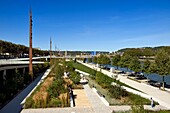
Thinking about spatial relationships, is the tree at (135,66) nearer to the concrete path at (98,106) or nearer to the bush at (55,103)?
the concrete path at (98,106)

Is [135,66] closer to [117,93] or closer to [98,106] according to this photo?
[117,93]

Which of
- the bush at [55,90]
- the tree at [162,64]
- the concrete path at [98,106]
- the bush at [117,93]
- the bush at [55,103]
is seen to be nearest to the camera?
the concrete path at [98,106]

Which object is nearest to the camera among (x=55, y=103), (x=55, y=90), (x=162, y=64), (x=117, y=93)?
(x=55, y=103)

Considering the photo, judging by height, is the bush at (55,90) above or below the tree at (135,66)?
below

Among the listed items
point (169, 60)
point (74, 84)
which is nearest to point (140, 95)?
point (169, 60)

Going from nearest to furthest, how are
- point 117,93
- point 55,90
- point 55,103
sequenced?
point 55,103 < point 55,90 < point 117,93

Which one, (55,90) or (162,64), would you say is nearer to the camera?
(55,90)

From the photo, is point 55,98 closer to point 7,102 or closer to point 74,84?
point 7,102

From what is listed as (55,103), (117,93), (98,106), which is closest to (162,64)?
(117,93)

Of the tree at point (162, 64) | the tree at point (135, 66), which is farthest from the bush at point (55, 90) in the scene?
the tree at point (135, 66)

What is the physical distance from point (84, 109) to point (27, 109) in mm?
3409

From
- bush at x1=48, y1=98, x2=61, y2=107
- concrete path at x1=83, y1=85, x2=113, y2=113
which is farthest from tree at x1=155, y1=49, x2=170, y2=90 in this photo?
bush at x1=48, y1=98, x2=61, y2=107

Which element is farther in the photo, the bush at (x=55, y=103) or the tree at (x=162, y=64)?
the tree at (x=162, y=64)

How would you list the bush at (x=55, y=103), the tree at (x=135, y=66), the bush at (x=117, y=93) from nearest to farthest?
the bush at (x=55, y=103) < the bush at (x=117, y=93) < the tree at (x=135, y=66)
